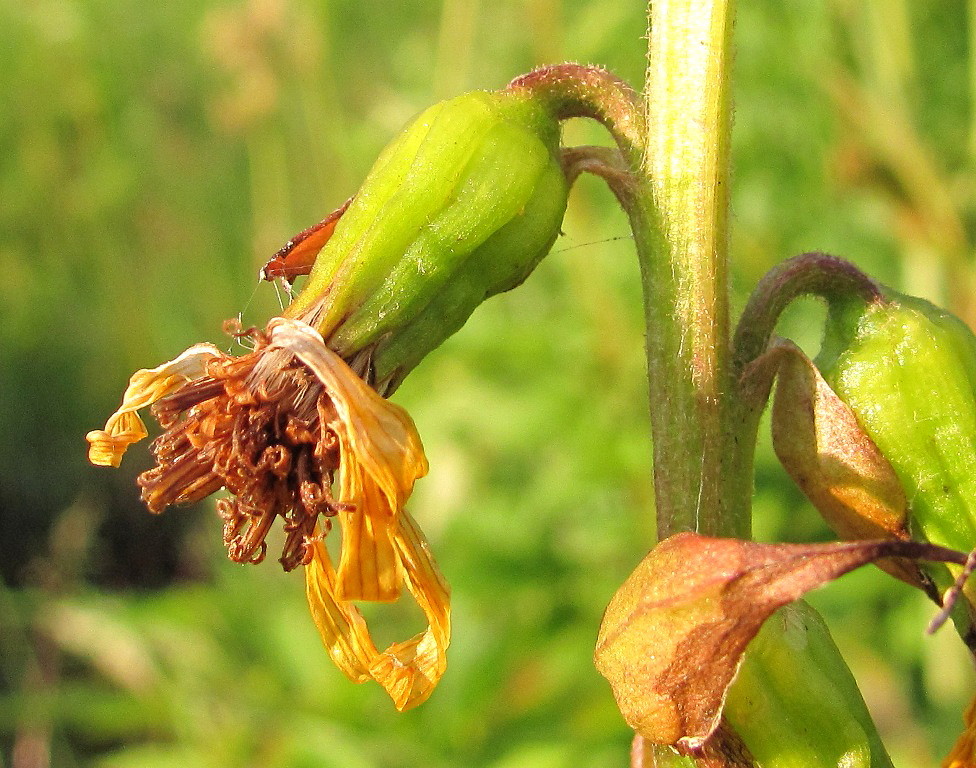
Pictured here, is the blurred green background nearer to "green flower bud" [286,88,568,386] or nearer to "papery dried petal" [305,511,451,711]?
"green flower bud" [286,88,568,386]

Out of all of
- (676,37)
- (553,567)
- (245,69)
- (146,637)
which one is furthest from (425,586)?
(245,69)

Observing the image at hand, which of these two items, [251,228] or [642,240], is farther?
[251,228]

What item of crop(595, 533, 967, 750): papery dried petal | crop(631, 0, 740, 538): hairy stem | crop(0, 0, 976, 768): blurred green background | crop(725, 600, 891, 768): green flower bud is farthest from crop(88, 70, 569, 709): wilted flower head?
crop(0, 0, 976, 768): blurred green background

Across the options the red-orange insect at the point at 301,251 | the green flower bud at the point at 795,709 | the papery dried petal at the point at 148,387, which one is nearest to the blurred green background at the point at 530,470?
the red-orange insect at the point at 301,251

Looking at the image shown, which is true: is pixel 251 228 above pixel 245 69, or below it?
below

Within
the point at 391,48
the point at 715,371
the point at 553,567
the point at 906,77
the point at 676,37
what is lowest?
the point at 553,567

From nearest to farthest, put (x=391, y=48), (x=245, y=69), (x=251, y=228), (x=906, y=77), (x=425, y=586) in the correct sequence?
(x=425, y=586) → (x=906, y=77) → (x=245, y=69) → (x=251, y=228) → (x=391, y=48)

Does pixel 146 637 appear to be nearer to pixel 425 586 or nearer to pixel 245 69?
pixel 245 69

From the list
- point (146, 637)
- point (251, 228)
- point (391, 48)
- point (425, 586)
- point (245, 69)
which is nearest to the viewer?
point (425, 586)
